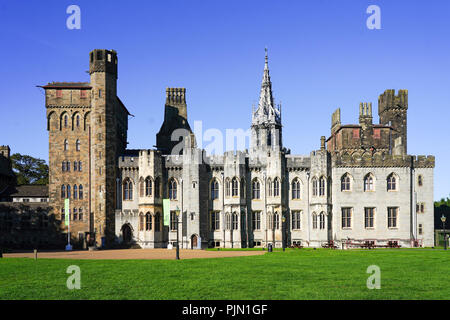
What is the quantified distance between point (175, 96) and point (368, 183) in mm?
35131

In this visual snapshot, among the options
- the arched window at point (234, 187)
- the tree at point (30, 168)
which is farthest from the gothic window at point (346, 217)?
the tree at point (30, 168)

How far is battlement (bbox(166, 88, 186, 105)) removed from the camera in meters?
75.8

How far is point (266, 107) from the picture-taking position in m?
68.2

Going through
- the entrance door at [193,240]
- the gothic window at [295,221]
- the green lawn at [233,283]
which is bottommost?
the entrance door at [193,240]

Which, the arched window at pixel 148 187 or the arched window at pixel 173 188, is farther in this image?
the arched window at pixel 173 188

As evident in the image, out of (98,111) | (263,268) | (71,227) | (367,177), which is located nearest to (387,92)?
(367,177)

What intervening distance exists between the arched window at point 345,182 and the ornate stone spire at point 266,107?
630 inches

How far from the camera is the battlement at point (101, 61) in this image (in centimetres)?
5506

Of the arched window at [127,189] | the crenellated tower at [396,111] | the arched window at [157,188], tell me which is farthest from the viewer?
the crenellated tower at [396,111]

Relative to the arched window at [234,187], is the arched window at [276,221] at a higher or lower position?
lower

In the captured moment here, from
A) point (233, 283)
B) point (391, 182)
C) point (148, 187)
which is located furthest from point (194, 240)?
point (233, 283)

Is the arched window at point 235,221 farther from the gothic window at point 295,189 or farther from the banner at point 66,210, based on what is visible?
the banner at point 66,210

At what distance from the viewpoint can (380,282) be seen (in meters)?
18.5
